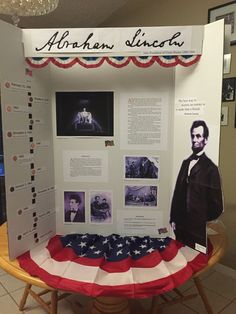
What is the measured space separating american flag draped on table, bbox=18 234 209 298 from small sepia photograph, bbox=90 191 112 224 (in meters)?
0.10

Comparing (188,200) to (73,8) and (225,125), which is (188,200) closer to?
(225,125)

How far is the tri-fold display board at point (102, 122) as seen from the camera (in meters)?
1.11

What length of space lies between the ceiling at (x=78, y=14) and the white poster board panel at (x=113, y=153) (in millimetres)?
1477

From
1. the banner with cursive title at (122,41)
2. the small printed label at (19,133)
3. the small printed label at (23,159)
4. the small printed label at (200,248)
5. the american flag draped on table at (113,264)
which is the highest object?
the banner with cursive title at (122,41)

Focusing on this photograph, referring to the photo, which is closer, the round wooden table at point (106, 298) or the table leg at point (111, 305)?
the round wooden table at point (106, 298)

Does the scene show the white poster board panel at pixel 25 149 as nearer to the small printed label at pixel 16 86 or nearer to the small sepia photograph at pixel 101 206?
the small printed label at pixel 16 86

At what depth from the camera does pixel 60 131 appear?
1.35 meters

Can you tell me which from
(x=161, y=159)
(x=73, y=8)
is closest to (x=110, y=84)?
(x=161, y=159)

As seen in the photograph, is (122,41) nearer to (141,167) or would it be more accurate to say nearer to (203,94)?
(203,94)

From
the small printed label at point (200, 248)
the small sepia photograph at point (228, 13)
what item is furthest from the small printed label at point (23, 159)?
the small sepia photograph at point (228, 13)

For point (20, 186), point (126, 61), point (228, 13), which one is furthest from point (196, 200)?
point (228, 13)

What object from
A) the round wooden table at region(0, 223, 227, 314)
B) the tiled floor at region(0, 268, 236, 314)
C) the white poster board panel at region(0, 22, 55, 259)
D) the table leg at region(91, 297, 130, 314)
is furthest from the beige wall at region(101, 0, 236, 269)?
the white poster board panel at region(0, 22, 55, 259)

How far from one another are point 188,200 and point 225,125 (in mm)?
991

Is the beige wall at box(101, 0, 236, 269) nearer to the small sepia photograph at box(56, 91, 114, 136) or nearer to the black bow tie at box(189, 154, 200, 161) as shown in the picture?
the black bow tie at box(189, 154, 200, 161)
